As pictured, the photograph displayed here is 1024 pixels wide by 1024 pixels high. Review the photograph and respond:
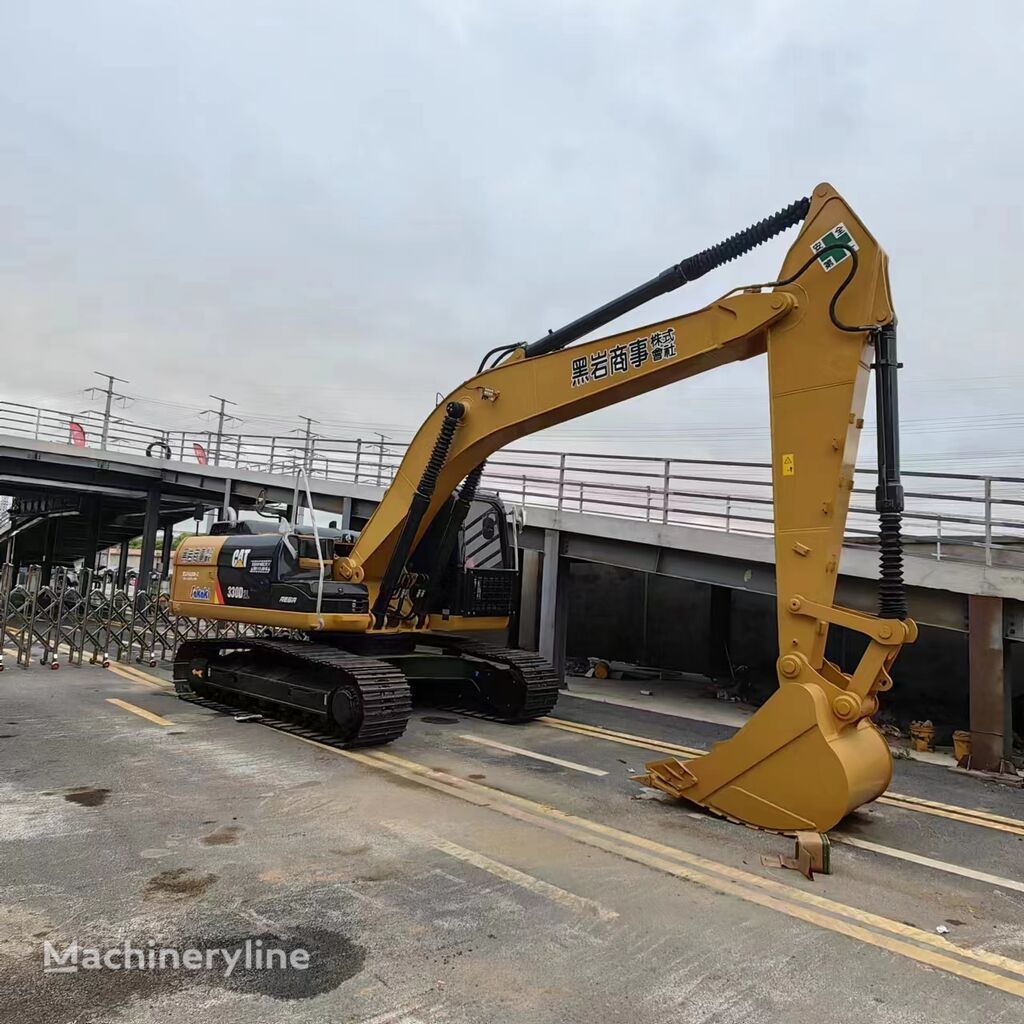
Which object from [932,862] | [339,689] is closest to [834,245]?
[932,862]

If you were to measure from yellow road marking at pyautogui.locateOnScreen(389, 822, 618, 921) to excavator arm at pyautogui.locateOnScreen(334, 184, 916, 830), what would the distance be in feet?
5.98

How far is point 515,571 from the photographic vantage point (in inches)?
401

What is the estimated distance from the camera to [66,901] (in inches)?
156

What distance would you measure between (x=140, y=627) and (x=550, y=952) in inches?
554

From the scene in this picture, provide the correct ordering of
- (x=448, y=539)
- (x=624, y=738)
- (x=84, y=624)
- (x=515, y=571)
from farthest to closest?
(x=84, y=624) < (x=515, y=571) < (x=448, y=539) < (x=624, y=738)

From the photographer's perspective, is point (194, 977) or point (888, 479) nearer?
point (194, 977)

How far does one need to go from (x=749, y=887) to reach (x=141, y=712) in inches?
311

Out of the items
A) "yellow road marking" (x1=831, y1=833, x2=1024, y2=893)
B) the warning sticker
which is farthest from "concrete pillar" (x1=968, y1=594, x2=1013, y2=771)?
the warning sticker

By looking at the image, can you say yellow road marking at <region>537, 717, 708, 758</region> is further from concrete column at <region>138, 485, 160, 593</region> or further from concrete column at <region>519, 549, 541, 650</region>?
concrete column at <region>138, 485, 160, 593</region>

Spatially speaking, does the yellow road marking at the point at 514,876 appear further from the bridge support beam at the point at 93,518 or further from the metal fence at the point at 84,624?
the bridge support beam at the point at 93,518

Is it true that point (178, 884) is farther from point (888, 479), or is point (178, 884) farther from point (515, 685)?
point (515, 685)

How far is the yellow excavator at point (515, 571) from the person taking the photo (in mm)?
5316

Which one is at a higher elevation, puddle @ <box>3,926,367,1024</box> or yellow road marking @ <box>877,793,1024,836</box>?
yellow road marking @ <box>877,793,1024,836</box>

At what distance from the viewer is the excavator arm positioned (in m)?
5.20
